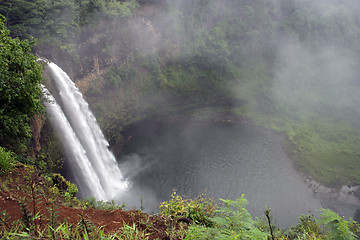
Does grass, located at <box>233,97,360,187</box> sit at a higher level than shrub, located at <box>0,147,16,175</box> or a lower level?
higher

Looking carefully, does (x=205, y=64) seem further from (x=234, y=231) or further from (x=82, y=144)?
(x=234, y=231)

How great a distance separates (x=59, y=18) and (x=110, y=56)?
18.5 ft

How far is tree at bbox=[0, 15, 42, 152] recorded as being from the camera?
6746 millimetres

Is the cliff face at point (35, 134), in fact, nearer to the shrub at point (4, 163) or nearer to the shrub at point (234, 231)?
the shrub at point (4, 163)

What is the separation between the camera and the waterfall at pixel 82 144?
38.9 feet

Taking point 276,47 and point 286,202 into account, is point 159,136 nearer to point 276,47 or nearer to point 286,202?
point 286,202

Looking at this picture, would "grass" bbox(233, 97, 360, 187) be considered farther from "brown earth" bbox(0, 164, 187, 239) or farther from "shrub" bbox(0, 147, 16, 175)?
"shrub" bbox(0, 147, 16, 175)

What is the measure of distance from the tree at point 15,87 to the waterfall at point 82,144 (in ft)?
10.4

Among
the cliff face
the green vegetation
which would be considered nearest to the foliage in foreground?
the green vegetation

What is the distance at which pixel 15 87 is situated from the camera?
271 inches

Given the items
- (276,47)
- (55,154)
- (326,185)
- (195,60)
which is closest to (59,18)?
(55,154)

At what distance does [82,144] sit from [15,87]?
7168mm

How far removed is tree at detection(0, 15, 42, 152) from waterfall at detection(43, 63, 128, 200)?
3178 mm

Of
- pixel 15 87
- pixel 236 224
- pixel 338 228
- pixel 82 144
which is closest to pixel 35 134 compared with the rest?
pixel 82 144
